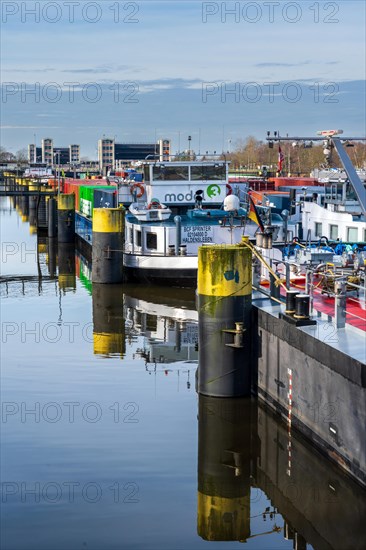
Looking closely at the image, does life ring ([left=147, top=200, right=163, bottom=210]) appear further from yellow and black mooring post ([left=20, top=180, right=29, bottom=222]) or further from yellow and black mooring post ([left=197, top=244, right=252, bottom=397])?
yellow and black mooring post ([left=20, top=180, right=29, bottom=222])

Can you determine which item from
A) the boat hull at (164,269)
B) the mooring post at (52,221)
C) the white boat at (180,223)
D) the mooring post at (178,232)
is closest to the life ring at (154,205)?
the white boat at (180,223)

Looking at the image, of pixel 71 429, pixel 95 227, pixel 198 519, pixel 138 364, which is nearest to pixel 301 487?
pixel 198 519

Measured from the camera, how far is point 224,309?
1975 cm

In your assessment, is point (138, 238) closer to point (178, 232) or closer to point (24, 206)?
point (178, 232)

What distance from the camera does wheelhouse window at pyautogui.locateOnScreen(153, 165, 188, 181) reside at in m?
42.3

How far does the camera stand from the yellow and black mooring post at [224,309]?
19.7 m

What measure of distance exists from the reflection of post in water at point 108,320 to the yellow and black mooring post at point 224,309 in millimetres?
7655

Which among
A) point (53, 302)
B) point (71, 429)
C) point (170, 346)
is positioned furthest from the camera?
point (53, 302)

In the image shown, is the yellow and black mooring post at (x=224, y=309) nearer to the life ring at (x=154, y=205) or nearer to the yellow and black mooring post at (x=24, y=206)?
the life ring at (x=154, y=205)

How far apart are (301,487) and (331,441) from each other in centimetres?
102

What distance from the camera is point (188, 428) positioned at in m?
19.9

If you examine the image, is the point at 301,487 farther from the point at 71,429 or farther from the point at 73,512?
the point at 71,429

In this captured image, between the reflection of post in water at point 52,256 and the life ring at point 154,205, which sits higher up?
the life ring at point 154,205

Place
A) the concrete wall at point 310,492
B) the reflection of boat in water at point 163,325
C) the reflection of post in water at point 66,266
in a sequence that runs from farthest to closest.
A: the reflection of post in water at point 66,266 < the reflection of boat in water at point 163,325 < the concrete wall at point 310,492
